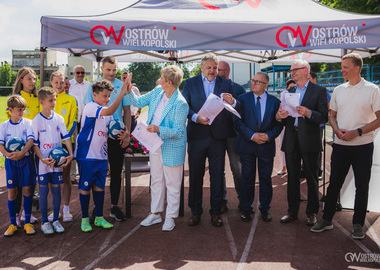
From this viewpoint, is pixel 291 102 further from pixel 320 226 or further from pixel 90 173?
pixel 90 173

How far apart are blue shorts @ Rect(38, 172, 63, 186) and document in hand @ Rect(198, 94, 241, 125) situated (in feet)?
6.63

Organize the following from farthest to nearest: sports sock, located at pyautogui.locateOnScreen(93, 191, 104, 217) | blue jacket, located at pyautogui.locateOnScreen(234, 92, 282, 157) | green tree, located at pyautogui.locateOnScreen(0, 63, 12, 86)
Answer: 1. green tree, located at pyautogui.locateOnScreen(0, 63, 12, 86)
2. blue jacket, located at pyautogui.locateOnScreen(234, 92, 282, 157)
3. sports sock, located at pyautogui.locateOnScreen(93, 191, 104, 217)

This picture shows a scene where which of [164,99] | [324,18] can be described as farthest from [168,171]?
[324,18]

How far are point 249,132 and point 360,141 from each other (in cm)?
141

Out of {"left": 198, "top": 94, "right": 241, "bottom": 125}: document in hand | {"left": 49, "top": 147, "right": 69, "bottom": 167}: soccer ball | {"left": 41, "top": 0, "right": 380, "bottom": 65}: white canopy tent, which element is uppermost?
{"left": 41, "top": 0, "right": 380, "bottom": 65}: white canopy tent

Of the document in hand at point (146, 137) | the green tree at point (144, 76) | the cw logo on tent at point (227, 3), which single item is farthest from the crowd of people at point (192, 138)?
the green tree at point (144, 76)

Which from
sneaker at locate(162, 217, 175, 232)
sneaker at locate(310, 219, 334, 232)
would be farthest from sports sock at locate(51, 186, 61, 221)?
sneaker at locate(310, 219, 334, 232)

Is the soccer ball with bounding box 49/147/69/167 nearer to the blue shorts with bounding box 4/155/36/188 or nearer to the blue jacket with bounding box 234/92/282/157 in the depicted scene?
the blue shorts with bounding box 4/155/36/188

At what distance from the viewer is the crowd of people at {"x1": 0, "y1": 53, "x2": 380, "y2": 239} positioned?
4328 mm

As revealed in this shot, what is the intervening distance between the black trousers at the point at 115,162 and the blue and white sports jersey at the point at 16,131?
105 cm

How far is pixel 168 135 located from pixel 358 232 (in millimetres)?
2677

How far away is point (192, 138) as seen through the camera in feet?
15.8

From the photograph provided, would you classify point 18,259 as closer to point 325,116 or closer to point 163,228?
point 163,228

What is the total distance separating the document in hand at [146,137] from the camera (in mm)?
4488
